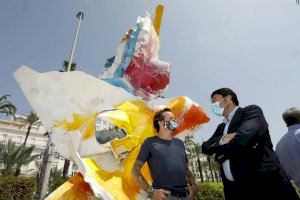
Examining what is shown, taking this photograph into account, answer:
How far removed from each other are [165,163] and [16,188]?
42.0ft

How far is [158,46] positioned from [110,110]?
1.66m

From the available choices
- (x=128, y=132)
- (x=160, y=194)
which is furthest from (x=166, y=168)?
(x=128, y=132)

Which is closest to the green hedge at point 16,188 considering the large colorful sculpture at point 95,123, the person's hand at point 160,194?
the large colorful sculpture at point 95,123

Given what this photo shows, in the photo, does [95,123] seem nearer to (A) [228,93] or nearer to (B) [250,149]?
(A) [228,93]

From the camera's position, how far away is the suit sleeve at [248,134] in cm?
225

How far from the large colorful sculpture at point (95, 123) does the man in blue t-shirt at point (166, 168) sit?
1.68 feet

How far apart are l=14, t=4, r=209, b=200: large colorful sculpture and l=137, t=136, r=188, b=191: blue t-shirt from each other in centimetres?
56

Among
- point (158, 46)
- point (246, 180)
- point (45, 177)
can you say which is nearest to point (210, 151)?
point (246, 180)

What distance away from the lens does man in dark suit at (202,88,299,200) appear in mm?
2186

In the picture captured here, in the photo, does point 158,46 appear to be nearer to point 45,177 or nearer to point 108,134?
point 108,134

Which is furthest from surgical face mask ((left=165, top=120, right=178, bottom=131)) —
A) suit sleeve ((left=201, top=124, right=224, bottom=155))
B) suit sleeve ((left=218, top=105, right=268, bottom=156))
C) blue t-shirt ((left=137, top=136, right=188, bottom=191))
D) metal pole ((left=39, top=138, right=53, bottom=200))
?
metal pole ((left=39, top=138, right=53, bottom=200))

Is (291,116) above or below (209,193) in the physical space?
above

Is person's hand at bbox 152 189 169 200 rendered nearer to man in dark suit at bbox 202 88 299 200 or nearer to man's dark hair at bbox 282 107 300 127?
man in dark suit at bbox 202 88 299 200

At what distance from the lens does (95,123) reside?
3.45 m
